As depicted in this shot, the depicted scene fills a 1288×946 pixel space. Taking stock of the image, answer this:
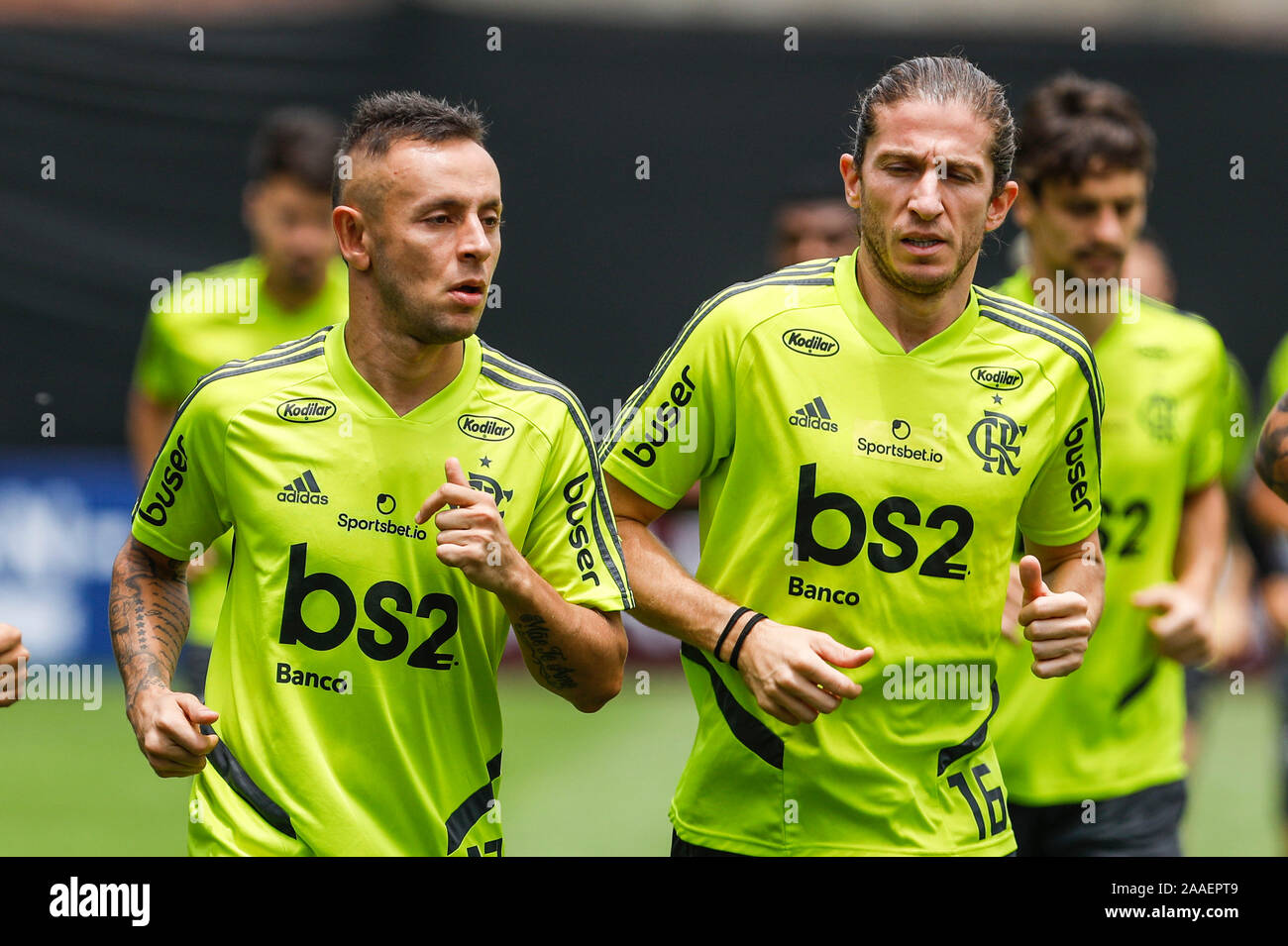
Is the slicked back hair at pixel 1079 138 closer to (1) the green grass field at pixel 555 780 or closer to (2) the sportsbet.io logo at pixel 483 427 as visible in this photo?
(2) the sportsbet.io logo at pixel 483 427

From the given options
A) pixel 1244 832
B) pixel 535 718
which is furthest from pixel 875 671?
pixel 535 718

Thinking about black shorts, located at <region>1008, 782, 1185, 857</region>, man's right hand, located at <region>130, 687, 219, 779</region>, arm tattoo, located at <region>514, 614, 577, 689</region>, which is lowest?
black shorts, located at <region>1008, 782, 1185, 857</region>

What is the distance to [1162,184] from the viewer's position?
1117 cm

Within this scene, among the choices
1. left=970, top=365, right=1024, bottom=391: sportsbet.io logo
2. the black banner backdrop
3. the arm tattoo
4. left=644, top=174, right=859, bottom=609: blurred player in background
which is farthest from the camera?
the black banner backdrop

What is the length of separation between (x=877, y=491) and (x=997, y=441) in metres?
0.33

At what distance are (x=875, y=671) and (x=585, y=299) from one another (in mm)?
7571

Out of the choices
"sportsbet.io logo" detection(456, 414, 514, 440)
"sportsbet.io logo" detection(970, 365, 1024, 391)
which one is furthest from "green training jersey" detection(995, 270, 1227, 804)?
"sportsbet.io logo" detection(456, 414, 514, 440)

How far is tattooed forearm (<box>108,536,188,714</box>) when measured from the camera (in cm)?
379

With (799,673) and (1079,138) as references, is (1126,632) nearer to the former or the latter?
(1079,138)

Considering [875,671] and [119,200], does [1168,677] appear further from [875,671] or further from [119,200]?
[119,200]

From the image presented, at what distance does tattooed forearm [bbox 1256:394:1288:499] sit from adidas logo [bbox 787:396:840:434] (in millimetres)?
992

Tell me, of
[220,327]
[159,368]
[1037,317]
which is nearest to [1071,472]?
[1037,317]

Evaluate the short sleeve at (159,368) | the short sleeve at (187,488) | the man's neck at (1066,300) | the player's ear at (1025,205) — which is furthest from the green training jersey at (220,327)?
the short sleeve at (187,488)

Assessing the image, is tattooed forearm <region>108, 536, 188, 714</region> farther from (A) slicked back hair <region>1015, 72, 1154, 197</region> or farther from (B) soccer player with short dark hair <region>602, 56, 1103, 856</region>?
(A) slicked back hair <region>1015, 72, 1154, 197</region>
